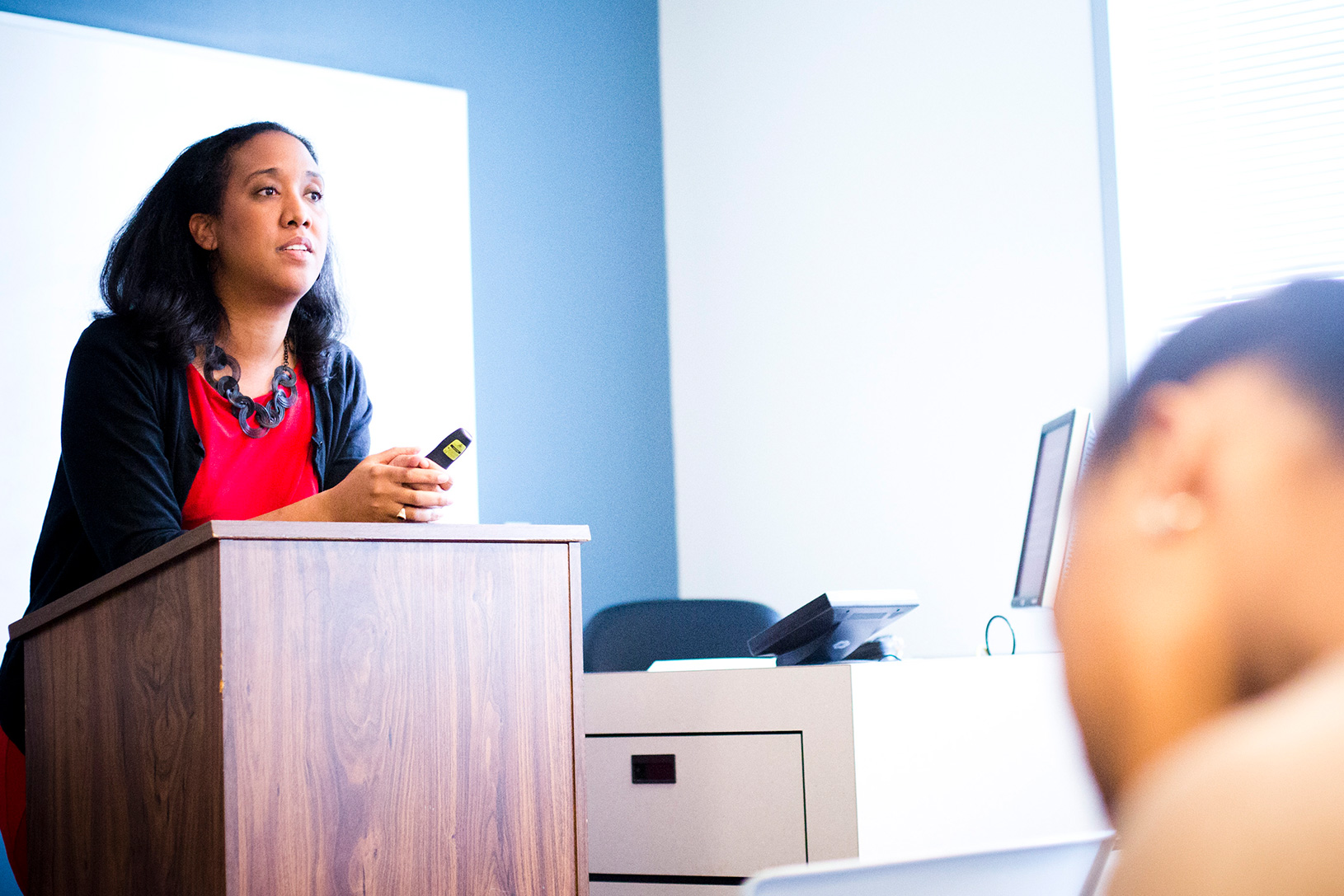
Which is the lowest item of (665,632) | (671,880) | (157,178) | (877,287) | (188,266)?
(671,880)

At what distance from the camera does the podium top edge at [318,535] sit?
3.28 ft

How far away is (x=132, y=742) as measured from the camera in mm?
1143

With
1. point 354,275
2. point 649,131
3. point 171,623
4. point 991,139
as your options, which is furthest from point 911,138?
point 171,623

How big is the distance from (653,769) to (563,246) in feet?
6.69

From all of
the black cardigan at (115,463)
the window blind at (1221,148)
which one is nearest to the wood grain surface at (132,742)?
the black cardigan at (115,463)

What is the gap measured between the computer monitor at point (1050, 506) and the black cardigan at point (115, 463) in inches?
46.1

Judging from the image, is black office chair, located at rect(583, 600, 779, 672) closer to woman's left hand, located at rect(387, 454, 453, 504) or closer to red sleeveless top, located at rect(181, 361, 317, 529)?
red sleeveless top, located at rect(181, 361, 317, 529)

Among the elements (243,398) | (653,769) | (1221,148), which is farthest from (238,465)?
(1221,148)

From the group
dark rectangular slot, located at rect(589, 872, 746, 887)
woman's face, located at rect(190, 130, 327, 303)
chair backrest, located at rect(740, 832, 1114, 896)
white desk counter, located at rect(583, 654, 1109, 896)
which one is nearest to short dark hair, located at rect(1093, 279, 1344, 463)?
chair backrest, located at rect(740, 832, 1114, 896)

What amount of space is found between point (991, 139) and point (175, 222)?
219cm

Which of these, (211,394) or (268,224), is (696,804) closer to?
(211,394)

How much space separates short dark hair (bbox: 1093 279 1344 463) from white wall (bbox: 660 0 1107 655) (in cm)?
245

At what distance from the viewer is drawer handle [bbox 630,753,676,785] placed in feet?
5.27

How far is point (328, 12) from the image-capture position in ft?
9.49
